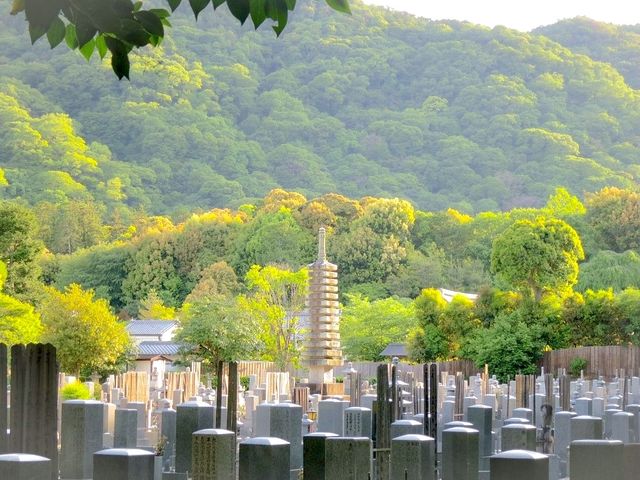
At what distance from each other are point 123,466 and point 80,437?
432 centimetres

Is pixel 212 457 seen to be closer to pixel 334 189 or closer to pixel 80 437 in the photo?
pixel 80 437

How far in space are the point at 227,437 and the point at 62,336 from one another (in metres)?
44.1

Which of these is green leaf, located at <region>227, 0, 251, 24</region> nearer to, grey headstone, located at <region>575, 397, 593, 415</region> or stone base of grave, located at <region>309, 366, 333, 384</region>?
grey headstone, located at <region>575, 397, 593, 415</region>

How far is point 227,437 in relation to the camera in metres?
7.12

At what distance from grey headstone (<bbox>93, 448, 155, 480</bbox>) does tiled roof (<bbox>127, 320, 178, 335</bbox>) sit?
249 feet

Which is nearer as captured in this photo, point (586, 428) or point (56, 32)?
point (56, 32)

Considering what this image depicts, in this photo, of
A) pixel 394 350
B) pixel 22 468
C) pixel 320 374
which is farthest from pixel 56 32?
pixel 394 350

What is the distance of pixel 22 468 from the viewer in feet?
18.2

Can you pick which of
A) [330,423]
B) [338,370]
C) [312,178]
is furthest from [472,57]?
[330,423]

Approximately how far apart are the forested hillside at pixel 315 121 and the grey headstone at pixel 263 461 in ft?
414

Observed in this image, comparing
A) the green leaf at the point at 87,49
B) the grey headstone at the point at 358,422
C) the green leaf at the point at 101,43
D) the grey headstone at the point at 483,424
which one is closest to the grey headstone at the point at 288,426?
the grey headstone at the point at 358,422

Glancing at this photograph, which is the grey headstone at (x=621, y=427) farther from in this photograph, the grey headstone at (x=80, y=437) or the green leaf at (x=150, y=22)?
the green leaf at (x=150, y=22)

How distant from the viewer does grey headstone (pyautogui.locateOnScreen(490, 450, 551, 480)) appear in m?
5.96

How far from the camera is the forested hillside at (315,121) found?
151125 mm
